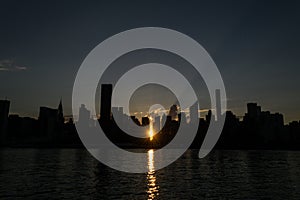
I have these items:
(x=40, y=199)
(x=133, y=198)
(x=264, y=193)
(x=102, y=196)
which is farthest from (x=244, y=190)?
(x=40, y=199)

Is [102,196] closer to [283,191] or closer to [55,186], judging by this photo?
[55,186]

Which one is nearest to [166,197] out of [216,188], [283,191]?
[216,188]

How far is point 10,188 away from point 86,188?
16287 millimetres

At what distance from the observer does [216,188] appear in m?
67.5

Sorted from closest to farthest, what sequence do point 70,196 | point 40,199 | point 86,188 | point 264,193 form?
1. point 40,199
2. point 70,196
3. point 264,193
4. point 86,188

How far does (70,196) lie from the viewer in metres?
55.7

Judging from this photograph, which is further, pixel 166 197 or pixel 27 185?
pixel 27 185

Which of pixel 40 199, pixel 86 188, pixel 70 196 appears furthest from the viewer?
pixel 86 188

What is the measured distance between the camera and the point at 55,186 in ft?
224

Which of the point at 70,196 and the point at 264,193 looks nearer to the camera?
the point at 70,196

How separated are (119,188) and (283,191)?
119ft

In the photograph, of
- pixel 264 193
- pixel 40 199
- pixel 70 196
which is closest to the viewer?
pixel 40 199

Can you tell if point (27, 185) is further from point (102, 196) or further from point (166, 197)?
point (166, 197)

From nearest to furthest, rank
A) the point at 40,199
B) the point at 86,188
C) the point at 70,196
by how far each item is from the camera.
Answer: the point at 40,199
the point at 70,196
the point at 86,188
